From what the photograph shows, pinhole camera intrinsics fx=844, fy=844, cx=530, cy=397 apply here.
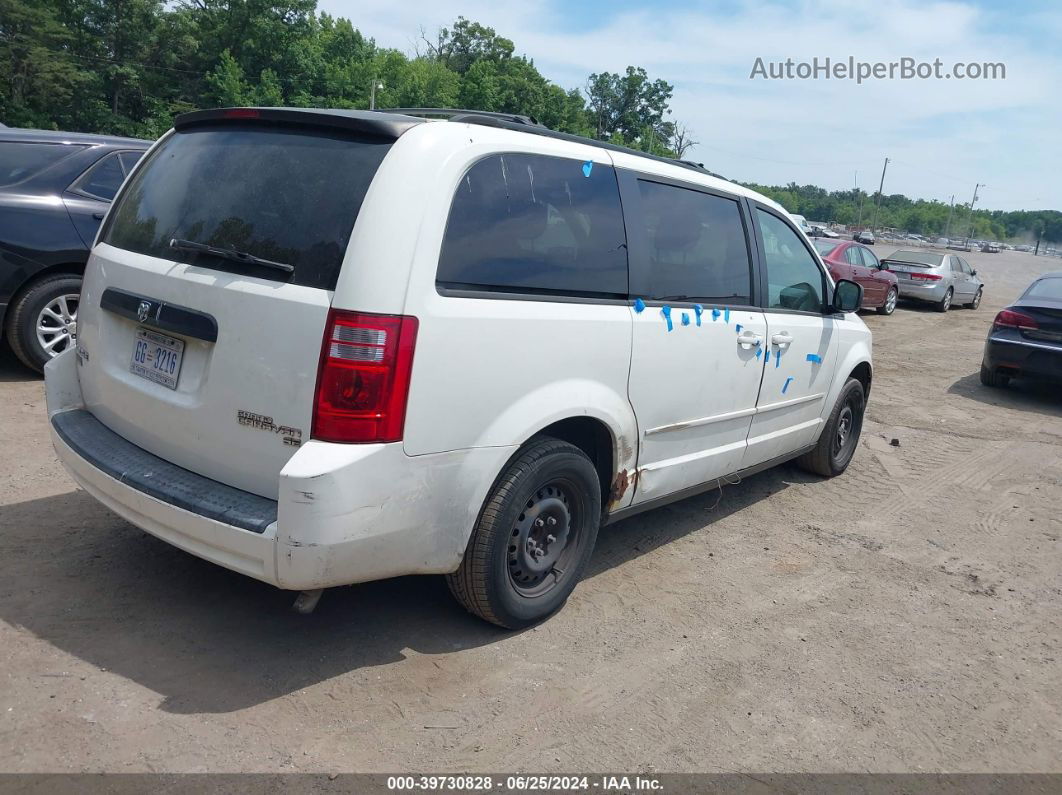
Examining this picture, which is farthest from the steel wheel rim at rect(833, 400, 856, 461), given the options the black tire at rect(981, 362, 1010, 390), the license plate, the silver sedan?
the silver sedan

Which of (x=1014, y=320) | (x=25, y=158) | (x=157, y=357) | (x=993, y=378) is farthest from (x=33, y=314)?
(x=993, y=378)

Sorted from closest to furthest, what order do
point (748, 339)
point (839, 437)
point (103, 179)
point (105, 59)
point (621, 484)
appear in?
1. point (621, 484)
2. point (748, 339)
3. point (839, 437)
4. point (103, 179)
5. point (105, 59)

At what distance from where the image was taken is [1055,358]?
9211 mm

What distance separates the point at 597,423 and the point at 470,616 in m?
0.98

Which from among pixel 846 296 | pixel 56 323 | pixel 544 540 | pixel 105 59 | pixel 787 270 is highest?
pixel 105 59

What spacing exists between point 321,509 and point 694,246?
244 centimetres

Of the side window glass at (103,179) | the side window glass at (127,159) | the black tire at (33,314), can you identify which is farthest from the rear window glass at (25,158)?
the black tire at (33,314)

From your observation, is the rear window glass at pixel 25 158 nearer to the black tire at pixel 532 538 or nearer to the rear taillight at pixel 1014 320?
the black tire at pixel 532 538

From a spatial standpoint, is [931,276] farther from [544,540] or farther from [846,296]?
[544,540]

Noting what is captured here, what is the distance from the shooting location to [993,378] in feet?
33.7

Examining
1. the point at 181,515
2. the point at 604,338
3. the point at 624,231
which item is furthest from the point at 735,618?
the point at 181,515

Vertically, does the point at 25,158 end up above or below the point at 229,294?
above

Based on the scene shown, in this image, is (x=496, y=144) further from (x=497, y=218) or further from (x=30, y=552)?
(x=30, y=552)

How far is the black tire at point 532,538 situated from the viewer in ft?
10.6
